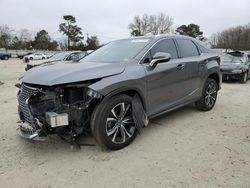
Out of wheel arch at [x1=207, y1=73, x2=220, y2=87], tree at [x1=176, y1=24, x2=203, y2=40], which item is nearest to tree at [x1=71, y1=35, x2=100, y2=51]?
tree at [x1=176, y1=24, x2=203, y2=40]

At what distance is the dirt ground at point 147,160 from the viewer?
3.14 metres

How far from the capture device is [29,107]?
3674mm

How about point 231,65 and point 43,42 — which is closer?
point 231,65

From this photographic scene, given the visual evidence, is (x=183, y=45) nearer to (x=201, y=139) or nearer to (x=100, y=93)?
(x=201, y=139)

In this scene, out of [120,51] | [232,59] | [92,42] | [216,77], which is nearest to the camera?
[120,51]

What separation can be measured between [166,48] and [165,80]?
68 centimetres

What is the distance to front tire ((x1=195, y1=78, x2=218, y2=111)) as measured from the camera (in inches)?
235

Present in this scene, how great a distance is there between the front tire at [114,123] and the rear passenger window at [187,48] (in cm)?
193

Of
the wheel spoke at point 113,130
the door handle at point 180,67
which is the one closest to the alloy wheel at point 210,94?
the door handle at point 180,67

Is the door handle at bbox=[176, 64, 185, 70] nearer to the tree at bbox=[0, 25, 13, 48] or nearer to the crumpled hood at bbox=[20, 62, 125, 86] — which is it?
the crumpled hood at bbox=[20, 62, 125, 86]

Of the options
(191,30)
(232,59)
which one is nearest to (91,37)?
(191,30)

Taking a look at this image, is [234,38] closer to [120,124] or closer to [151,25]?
[151,25]

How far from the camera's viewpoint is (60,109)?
140 inches

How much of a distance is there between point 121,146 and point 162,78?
137 centimetres
